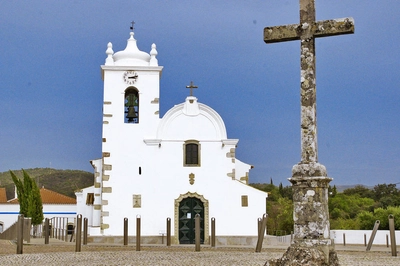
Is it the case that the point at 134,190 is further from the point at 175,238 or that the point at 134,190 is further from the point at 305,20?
the point at 305,20

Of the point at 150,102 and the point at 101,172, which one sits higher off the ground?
the point at 150,102

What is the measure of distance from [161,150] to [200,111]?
2372 mm

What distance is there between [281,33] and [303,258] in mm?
4001

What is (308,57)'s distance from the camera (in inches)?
389

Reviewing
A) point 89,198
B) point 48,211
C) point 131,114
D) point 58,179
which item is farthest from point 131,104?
point 58,179

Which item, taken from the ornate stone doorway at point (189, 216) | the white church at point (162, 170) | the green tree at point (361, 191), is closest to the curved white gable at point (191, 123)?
the white church at point (162, 170)

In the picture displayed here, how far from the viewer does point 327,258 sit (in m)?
9.02

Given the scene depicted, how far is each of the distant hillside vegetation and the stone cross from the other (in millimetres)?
67278

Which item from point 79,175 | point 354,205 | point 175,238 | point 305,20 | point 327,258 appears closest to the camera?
point 327,258

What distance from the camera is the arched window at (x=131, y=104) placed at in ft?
80.0

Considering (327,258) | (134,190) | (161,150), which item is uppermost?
(161,150)

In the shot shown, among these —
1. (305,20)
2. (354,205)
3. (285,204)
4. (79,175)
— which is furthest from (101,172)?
(79,175)

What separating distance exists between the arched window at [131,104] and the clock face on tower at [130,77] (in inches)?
11.7

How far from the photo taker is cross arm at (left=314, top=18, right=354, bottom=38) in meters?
9.62
